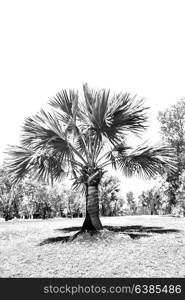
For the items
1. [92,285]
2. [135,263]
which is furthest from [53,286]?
[135,263]

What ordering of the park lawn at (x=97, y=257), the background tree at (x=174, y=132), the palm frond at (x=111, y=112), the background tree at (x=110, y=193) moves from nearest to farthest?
the park lawn at (x=97, y=257)
the palm frond at (x=111, y=112)
the background tree at (x=174, y=132)
the background tree at (x=110, y=193)

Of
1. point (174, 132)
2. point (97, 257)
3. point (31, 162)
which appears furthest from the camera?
point (174, 132)

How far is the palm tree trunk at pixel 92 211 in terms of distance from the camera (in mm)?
9906

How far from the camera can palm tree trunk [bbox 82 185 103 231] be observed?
9906 mm

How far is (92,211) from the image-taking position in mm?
9984

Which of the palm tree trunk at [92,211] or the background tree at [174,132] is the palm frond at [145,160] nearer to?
the palm tree trunk at [92,211]

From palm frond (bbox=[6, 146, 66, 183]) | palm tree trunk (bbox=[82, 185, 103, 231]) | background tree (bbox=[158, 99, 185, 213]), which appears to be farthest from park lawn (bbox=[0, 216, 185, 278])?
background tree (bbox=[158, 99, 185, 213])

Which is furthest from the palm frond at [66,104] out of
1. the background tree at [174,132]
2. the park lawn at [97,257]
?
the background tree at [174,132]

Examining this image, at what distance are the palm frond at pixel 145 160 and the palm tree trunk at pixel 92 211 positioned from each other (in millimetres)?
1382

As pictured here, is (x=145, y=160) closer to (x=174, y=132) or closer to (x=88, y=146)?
(x=88, y=146)

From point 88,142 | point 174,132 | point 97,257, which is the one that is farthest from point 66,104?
point 174,132

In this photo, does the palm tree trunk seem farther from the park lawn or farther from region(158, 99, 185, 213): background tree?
region(158, 99, 185, 213): background tree

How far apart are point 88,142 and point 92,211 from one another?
2.44m

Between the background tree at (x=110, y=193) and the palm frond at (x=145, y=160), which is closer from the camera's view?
the palm frond at (x=145, y=160)
